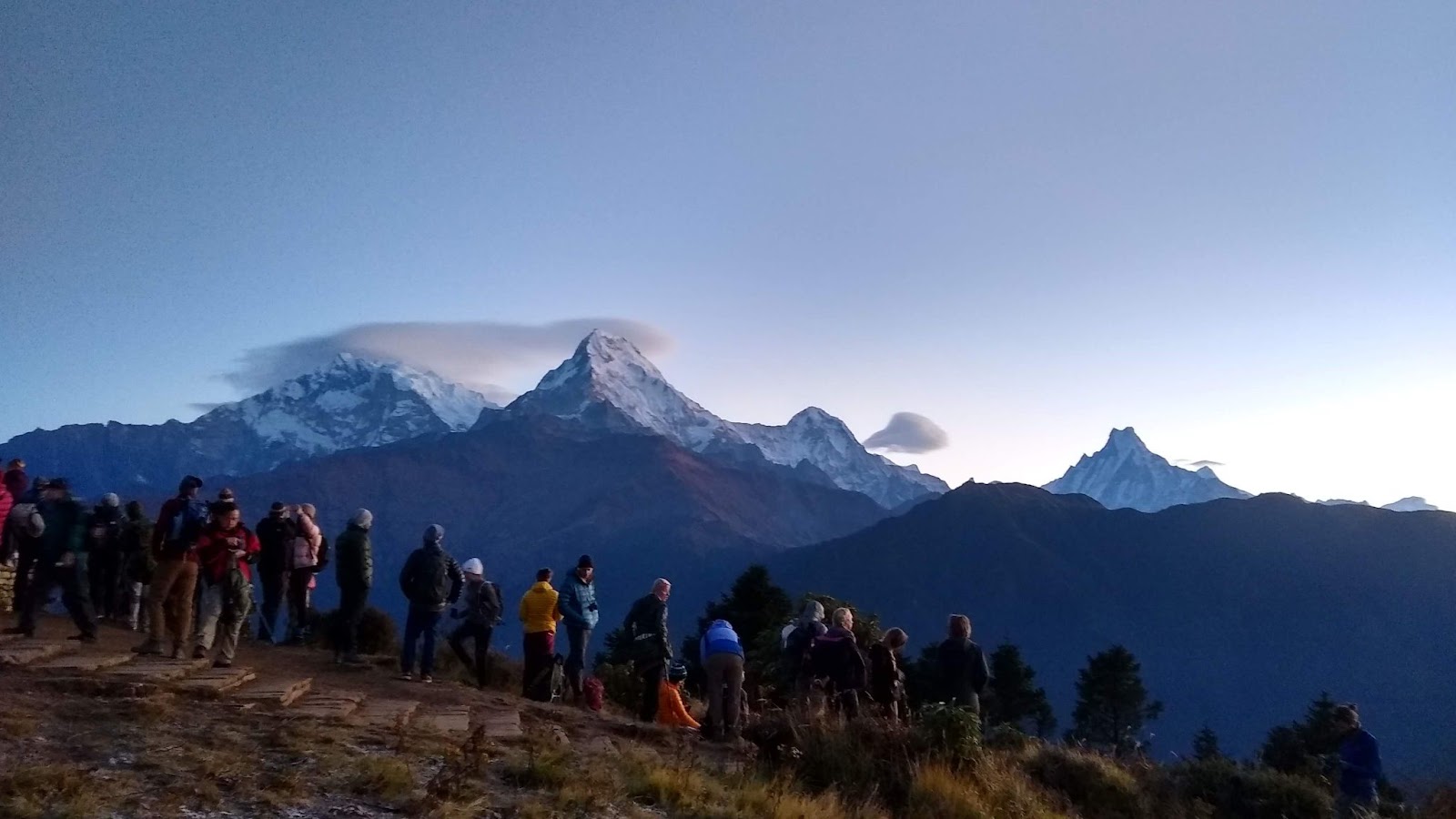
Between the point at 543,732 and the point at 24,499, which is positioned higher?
the point at 24,499

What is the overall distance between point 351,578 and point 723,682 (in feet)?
15.3

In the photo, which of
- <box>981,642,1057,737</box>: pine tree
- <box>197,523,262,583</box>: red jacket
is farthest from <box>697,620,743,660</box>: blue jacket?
<box>981,642,1057,737</box>: pine tree

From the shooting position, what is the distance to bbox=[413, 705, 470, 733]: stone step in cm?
798

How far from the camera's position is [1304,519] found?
157 m

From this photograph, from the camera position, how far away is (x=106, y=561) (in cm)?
1408

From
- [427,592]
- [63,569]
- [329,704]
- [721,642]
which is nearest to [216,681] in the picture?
[329,704]

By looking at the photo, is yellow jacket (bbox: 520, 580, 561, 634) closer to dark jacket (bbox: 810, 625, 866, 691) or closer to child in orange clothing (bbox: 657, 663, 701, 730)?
child in orange clothing (bbox: 657, 663, 701, 730)

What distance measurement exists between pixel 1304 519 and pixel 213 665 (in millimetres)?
175447

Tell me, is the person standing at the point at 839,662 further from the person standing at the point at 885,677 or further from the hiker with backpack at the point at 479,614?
the hiker with backpack at the point at 479,614

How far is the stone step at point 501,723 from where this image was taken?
816 centimetres

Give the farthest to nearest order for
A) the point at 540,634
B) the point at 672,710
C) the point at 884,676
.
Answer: the point at 540,634
the point at 672,710
the point at 884,676

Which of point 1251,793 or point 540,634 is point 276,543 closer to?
point 540,634

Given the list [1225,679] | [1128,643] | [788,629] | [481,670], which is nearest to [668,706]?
[788,629]

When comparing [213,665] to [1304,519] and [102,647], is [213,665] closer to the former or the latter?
[102,647]
